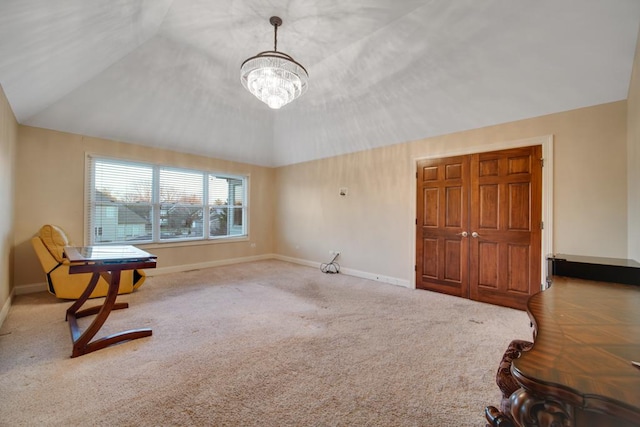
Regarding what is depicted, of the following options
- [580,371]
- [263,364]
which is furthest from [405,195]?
[580,371]

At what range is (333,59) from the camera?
11.1 ft

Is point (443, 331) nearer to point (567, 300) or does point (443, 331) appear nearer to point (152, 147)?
point (567, 300)

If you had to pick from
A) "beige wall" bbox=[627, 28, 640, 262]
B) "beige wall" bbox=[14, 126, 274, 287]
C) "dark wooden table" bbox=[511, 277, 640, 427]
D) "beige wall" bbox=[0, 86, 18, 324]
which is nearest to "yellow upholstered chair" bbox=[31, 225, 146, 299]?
"beige wall" bbox=[0, 86, 18, 324]

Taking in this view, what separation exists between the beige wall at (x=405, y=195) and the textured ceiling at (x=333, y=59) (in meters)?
0.23

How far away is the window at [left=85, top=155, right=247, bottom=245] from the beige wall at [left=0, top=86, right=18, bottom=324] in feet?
3.10

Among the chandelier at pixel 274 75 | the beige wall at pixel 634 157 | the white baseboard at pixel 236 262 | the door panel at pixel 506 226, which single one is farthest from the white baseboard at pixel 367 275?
the chandelier at pixel 274 75

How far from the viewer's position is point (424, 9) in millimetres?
2525

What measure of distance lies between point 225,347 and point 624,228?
13.9 feet

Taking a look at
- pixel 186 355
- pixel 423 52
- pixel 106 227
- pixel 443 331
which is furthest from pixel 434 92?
pixel 106 227

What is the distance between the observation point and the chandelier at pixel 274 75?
8.41 feet

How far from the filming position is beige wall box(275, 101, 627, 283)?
2.88m

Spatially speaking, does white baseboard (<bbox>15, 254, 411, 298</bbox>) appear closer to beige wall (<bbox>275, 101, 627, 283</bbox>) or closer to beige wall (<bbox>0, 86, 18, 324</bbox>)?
beige wall (<bbox>275, 101, 627, 283</bbox>)

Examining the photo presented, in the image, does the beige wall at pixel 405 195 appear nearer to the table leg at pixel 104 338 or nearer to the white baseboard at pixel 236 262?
the white baseboard at pixel 236 262

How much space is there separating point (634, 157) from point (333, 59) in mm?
3244
